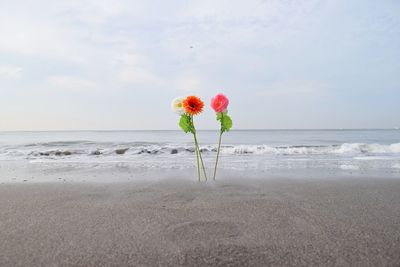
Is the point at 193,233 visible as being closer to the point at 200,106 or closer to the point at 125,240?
the point at 125,240

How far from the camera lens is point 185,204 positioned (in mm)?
2686

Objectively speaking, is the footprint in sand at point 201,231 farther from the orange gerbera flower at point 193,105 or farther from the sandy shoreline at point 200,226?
the orange gerbera flower at point 193,105

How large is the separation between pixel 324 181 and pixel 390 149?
11.9 meters

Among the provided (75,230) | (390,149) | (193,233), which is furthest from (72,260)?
(390,149)

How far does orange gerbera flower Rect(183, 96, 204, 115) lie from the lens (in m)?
3.54

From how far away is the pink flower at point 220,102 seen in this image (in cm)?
368

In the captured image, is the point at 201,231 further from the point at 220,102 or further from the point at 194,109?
the point at 220,102

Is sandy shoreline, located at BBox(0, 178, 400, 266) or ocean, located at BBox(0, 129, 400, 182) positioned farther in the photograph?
ocean, located at BBox(0, 129, 400, 182)

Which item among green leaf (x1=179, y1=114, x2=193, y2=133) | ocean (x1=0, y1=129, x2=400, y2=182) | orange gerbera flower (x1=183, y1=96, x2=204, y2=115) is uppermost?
orange gerbera flower (x1=183, y1=96, x2=204, y2=115)

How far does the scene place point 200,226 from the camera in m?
2.04

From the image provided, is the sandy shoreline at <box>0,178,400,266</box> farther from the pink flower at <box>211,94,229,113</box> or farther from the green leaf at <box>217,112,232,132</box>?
the pink flower at <box>211,94,229,113</box>

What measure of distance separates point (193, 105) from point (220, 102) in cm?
35

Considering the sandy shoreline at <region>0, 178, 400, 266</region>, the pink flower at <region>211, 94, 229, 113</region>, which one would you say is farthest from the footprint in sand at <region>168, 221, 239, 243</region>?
the pink flower at <region>211, 94, 229, 113</region>

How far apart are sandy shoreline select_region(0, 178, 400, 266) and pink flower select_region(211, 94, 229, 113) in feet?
3.15
